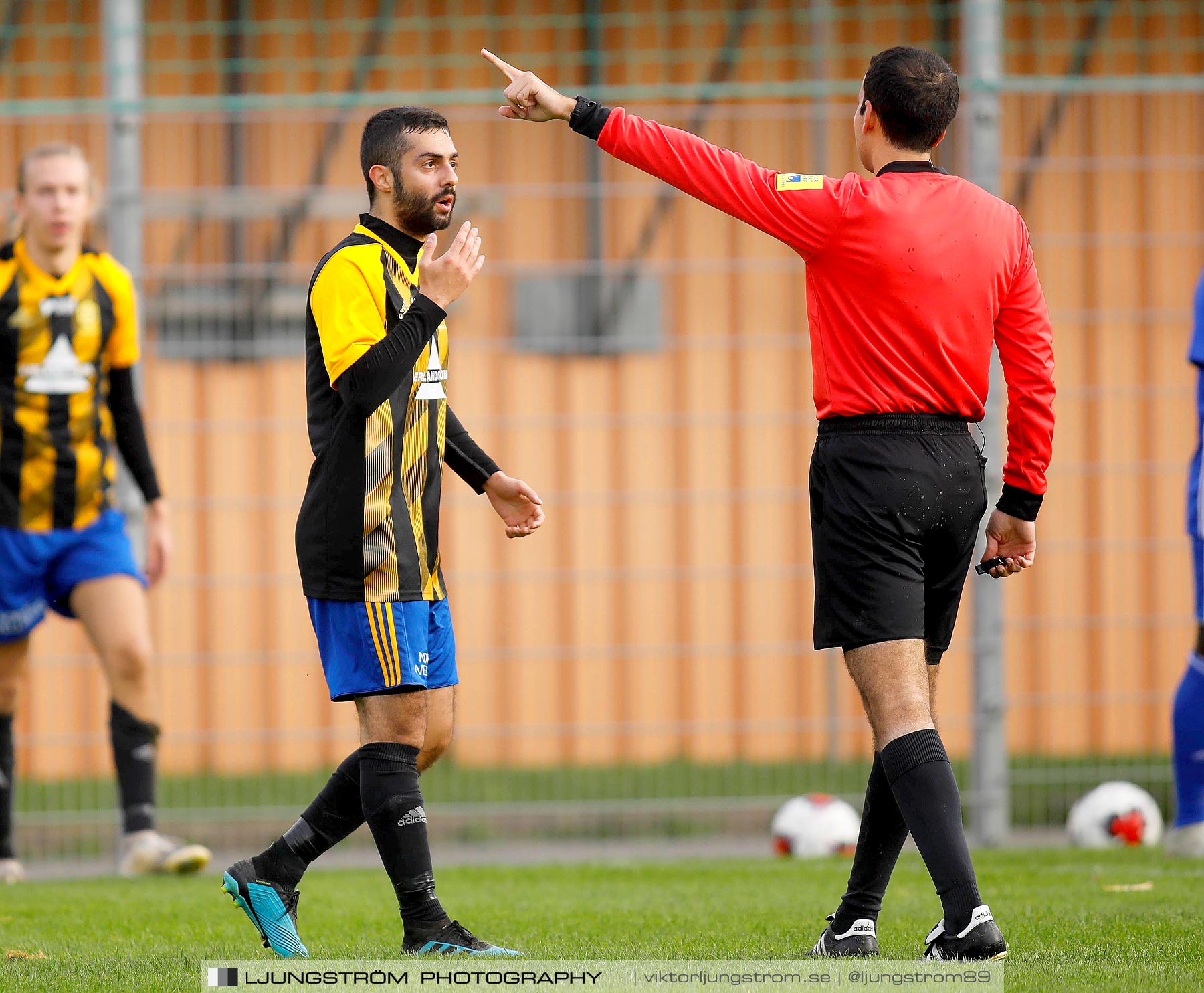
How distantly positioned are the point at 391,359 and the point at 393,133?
58cm

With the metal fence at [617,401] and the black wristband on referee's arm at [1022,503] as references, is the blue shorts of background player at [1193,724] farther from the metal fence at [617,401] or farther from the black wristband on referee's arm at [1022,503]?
the black wristband on referee's arm at [1022,503]

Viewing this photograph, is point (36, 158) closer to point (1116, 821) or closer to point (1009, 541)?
point (1009, 541)

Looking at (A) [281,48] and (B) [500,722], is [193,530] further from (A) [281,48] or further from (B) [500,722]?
(A) [281,48]

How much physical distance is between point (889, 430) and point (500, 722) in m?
3.99

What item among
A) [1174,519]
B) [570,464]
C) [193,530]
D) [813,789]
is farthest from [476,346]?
[1174,519]

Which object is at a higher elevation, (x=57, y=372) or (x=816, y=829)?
(x=57, y=372)

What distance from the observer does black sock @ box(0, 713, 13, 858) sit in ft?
18.2

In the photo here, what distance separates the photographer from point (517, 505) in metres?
3.87

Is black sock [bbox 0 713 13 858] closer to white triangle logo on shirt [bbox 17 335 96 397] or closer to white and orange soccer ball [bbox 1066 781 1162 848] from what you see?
white triangle logo on shirt [bbox 17 335 96 397]

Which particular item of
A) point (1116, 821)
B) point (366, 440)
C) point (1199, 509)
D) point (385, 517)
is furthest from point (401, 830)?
point (1116, 821)

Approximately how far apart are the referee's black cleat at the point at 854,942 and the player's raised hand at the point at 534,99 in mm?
1815

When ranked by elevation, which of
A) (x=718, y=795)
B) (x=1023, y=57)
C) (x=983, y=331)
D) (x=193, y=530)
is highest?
(x=1023, y=57)

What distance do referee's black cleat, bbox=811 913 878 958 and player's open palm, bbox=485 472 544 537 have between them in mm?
1126

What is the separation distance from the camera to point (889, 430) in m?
3.41
